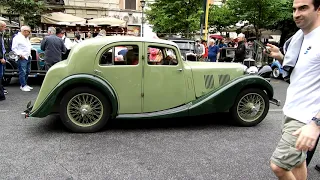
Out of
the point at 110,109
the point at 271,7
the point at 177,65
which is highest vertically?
the point at 271,7

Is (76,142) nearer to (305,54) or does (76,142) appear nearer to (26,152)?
(26,152)

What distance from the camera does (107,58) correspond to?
462cm

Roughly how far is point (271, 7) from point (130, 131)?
12.8 meters

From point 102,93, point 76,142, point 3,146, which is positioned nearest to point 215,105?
point 102,93

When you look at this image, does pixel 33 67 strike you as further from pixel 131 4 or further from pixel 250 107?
pixel 131 4

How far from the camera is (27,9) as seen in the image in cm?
1817

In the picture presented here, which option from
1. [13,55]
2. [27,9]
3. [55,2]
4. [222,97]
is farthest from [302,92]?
[55,2]

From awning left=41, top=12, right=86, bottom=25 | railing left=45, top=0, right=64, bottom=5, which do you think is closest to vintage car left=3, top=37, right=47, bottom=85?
awning left=41, top=12, right=86, bottom=25

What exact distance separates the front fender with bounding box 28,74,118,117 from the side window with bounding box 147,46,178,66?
0.93m

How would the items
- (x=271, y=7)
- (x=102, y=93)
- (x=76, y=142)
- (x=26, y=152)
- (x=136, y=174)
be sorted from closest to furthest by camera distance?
1. (x=136, y=174)
2. (x=26, y=152)
3. (x=76, y=142)
4. (x=102, y=93)
5. (x=271, y=7)

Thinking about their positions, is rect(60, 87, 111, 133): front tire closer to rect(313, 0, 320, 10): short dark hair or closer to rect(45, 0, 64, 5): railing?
rect(313, 0, 320, 10): short dark hair

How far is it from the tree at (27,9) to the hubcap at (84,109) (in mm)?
15500

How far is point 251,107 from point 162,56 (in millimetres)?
1831

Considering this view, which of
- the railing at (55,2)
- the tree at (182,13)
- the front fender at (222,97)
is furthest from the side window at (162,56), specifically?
the railing at (55,2)
